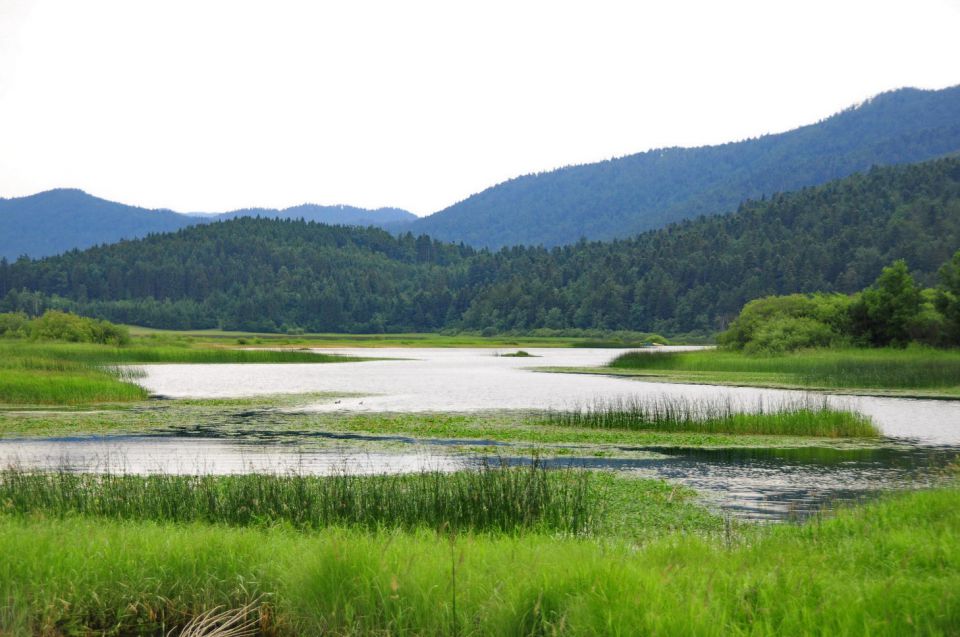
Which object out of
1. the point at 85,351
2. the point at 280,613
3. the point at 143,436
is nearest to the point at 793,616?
the point at 280,613

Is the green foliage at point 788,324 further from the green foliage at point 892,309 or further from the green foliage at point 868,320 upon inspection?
the green foliage at point 892,309

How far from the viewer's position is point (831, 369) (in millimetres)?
55969

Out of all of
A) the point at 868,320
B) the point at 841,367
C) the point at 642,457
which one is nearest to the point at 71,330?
the point at 841,367

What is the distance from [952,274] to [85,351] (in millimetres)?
66372

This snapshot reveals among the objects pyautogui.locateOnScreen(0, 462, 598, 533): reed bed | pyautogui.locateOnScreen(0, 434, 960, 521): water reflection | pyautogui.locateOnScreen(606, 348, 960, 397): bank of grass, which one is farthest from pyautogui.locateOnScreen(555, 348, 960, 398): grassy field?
pyautogui.locateOnScreen(0, 462, 598, 533): reed bed

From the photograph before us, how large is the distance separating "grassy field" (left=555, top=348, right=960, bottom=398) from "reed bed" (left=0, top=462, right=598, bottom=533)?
35.6 meters

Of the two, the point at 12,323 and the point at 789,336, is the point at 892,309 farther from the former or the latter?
the point at 12,323

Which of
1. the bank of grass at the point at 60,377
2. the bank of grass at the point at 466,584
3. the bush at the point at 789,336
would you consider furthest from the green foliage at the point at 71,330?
the bank of grass at the point at 466,584

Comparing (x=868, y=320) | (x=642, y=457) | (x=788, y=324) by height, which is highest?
(x=868, y=320)

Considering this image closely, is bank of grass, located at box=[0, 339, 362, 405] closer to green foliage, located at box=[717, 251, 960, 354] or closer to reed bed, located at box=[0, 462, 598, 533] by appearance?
reed bed, located at box=[0, 462, 598, 533]

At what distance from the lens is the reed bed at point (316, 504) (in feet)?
47.8

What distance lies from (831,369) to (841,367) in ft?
2.74

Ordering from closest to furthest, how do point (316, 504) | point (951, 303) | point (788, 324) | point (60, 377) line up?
point (316, 504)
point (60, 377)
point (951, 303)
point (788, 324)

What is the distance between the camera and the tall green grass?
49406 millimetres
